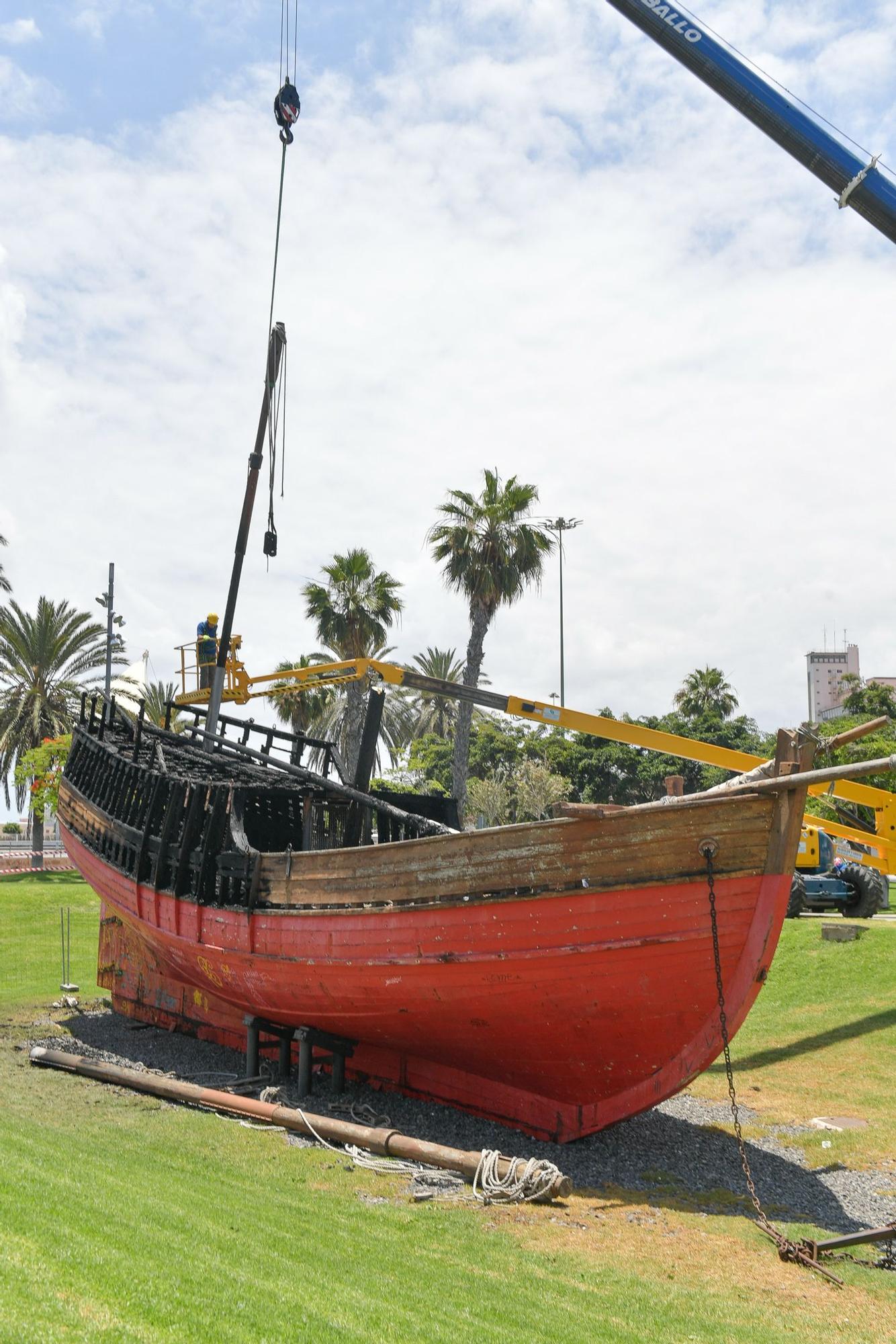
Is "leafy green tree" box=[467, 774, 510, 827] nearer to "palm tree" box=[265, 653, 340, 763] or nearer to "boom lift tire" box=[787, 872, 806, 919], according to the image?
"palm tree" box=[265, 653, 340, 763]

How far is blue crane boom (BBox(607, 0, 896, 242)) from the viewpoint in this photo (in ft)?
52.6

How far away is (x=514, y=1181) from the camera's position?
8.18 m

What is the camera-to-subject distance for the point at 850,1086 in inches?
488

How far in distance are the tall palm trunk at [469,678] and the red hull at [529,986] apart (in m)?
18.1

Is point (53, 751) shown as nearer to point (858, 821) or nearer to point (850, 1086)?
point (858, 821)

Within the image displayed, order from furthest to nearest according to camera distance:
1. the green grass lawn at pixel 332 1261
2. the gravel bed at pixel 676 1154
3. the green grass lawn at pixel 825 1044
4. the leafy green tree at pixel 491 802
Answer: the leafy green tree at pixel 491 802 → the green grass lawn at pixel 825 1044 → the gravel bed at pixel 676 1154 → the green grass lawn at pixel 332 1261

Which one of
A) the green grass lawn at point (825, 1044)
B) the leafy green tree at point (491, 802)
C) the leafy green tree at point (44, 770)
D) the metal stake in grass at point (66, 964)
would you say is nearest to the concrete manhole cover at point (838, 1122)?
the green grass lawn at point (825, 1044)

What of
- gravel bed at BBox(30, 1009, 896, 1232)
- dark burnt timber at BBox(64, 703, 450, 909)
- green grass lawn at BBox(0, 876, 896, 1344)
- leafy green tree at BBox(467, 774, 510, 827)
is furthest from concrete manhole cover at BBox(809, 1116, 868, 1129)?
leafy green tree at BBox(467, 774, 510, 827)

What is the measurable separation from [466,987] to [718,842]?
2819mm

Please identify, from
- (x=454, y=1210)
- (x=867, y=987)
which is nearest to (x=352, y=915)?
(x=454, y=1210)

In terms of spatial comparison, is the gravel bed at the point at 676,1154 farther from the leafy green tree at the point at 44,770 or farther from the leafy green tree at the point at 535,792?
the leafy green tree at the point at 535,792

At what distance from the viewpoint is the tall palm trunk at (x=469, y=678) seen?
3033cm

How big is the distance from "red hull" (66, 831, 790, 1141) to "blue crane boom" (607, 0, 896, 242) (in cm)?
1277

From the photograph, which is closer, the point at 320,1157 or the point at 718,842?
the point at 718,842
